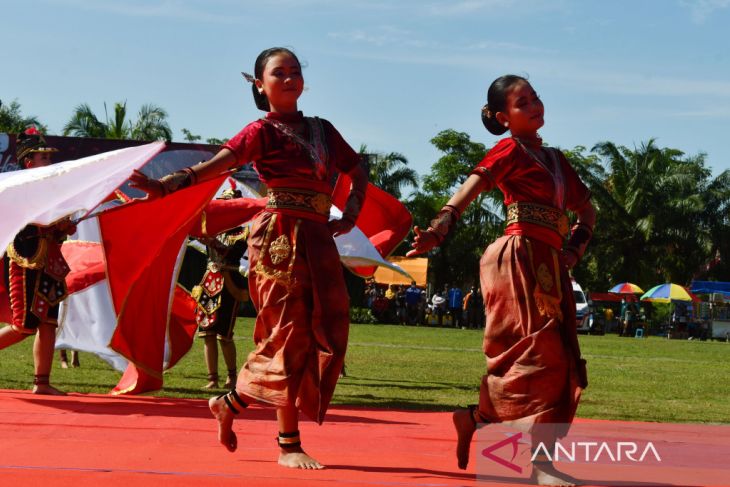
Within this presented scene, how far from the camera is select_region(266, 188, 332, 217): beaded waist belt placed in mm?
5207

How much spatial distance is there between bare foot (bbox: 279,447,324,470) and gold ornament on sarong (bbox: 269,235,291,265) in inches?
34.4

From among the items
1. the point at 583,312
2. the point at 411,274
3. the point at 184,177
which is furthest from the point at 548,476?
the point at 583,312

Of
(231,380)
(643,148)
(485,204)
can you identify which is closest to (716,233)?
(643,148)

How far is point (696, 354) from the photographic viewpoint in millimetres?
23312

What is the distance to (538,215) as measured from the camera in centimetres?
504

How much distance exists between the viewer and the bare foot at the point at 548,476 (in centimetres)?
471

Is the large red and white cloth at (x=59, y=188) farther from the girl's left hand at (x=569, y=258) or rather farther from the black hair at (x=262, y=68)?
the girl's left hand at (x=569, y=258)

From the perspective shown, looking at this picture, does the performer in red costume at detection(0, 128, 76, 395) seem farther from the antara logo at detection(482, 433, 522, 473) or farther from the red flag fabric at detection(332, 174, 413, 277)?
the antara logo at detection(482, 433, 522, 473)

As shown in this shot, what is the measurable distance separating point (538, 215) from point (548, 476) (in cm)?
116

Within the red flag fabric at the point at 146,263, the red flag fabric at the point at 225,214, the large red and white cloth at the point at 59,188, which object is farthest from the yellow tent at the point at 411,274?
the large red and white cloth at the point at 59,188

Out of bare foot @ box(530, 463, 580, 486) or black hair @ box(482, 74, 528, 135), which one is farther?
black hair @ box(482, 74, 528, 135)

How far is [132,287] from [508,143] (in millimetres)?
3659

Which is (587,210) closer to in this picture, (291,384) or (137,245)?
(291,384)

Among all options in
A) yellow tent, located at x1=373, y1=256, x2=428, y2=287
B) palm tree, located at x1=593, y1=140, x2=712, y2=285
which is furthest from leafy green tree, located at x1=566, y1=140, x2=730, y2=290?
yellow tent, located at x1=373, y1=256, x2=428, y2=287
